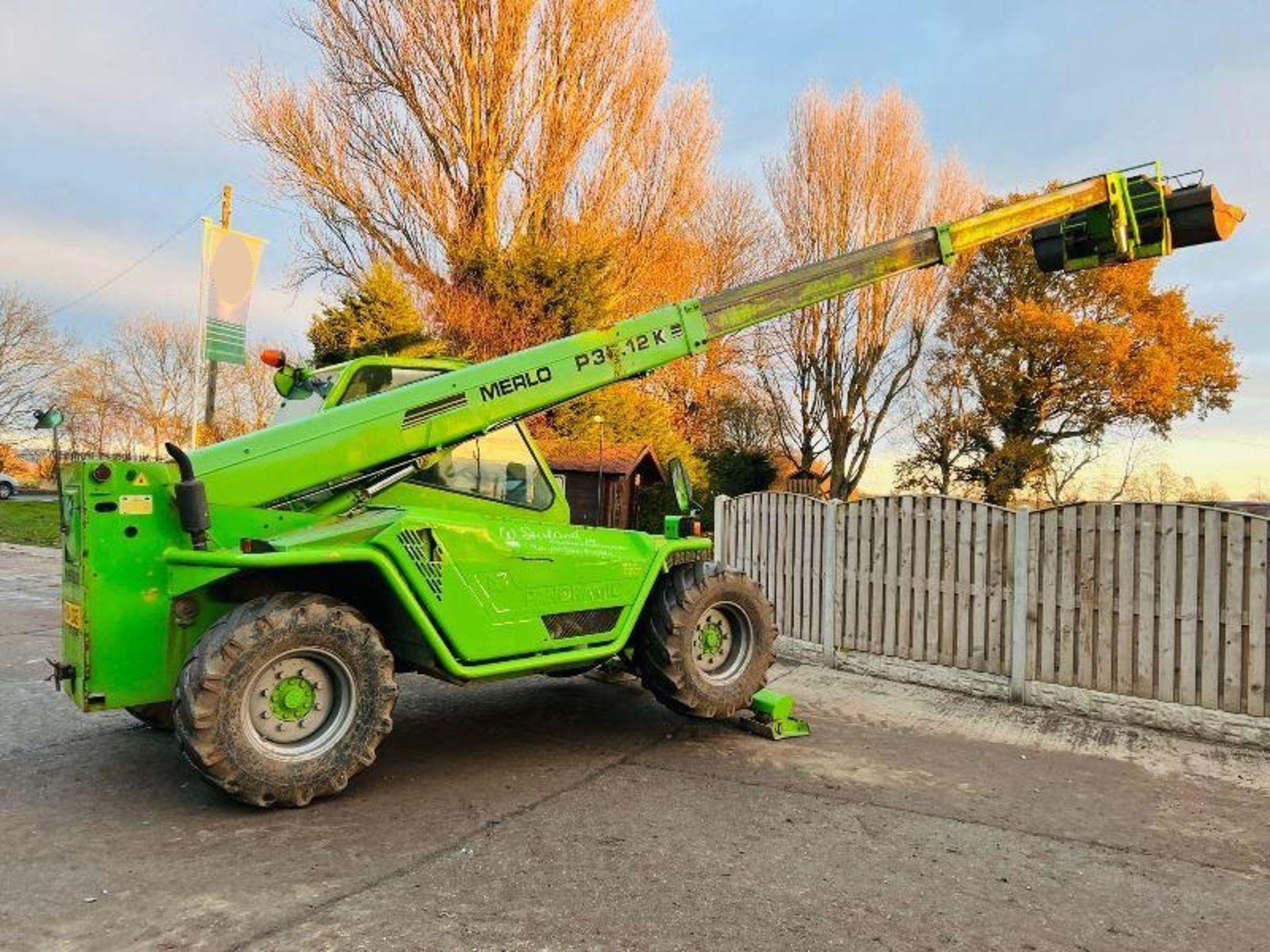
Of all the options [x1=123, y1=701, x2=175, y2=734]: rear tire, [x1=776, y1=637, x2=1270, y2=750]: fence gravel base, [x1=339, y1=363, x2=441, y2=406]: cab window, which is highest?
[x1=339, y1=363, x2=441, y2=406]: cab window

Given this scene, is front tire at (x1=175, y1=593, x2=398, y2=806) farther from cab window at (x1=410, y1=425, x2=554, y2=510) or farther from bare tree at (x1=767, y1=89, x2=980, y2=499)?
bare tree at (x1=767, y1=89, x2=980, y2=499)

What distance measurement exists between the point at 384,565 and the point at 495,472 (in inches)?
60.7

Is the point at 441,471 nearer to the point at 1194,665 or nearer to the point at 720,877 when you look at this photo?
the point at 720,877

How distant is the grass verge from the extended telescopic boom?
13146mm

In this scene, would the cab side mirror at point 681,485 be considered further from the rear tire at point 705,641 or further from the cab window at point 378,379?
the cab window at point 378,379

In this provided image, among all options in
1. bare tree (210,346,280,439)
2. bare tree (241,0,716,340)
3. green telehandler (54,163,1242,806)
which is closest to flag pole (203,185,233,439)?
bare tree (241,0,716,340)

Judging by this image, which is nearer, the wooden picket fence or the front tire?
the front tire

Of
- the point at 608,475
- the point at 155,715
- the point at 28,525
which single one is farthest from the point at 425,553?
the point at 28,525

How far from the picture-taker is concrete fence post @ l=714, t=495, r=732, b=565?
9969mm

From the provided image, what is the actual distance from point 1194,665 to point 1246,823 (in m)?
1.81

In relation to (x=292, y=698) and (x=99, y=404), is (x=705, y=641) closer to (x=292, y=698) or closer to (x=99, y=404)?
(x=292, y=698)

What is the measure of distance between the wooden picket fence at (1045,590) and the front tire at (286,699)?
5.01 metres

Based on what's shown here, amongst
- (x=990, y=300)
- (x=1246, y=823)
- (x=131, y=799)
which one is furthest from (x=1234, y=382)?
(x=131, y=799)

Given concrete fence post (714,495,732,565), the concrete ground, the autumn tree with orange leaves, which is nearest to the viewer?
the concrete ground
